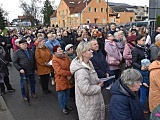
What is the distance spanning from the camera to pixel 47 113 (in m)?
5.74

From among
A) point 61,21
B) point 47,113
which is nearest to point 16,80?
point 47,113

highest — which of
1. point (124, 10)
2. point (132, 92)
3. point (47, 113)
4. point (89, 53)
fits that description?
point (124, 10)

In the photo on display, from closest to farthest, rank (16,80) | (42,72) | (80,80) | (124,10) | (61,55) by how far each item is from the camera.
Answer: (80,80)
(61,55)
(42,72)
(16,80)
(124,10)

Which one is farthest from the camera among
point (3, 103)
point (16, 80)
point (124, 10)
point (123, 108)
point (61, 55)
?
point (124, 10)

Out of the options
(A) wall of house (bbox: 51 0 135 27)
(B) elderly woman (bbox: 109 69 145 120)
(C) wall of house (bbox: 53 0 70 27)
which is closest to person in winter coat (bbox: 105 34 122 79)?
(B) elderly woman (bbox: 109 69 145 120)

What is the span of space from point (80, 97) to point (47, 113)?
2097 mm

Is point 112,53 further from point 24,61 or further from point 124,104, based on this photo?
point 124,104

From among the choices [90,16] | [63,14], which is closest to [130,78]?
[90,16]

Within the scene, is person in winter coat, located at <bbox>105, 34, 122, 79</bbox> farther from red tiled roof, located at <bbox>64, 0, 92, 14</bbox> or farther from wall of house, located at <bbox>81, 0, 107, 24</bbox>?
red tiled roof, located at <bbox>64, 0, 92, 14</bbox>

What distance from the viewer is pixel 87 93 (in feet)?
12.2

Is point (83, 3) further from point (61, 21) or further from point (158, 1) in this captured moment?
point (158, 1)

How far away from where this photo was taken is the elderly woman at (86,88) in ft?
12.2

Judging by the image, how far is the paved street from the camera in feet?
18.1

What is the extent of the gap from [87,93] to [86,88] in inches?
3.5
